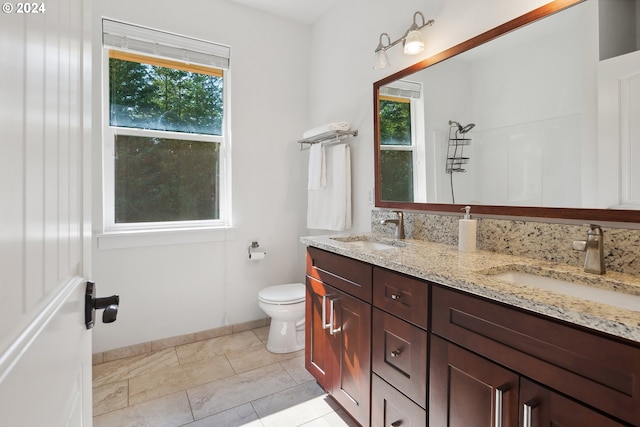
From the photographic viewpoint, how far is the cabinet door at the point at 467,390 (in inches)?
34.9

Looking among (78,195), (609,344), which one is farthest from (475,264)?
(78,195)

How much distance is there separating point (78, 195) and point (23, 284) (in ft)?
1.07

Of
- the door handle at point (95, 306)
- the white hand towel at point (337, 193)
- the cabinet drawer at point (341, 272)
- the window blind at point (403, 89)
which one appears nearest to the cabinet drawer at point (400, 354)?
the cabinet drawer at point (341, 272)

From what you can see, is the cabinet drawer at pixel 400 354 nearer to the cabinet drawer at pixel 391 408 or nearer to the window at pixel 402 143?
the cabinet drawer at pixel 391 408

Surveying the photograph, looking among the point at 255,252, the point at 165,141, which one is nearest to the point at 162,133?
the point at 165,141

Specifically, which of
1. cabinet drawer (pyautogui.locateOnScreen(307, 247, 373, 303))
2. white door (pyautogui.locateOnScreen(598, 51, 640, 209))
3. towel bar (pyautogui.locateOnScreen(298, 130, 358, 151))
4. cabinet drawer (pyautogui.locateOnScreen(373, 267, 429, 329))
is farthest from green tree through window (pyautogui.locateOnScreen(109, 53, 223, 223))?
white door (pyautogui.locateOnScreen(598, 51, 640, 209))

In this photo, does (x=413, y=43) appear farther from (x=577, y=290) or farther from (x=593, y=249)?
(x=577, y=290)

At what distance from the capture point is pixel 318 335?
1.81 m

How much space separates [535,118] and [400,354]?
1.13 m

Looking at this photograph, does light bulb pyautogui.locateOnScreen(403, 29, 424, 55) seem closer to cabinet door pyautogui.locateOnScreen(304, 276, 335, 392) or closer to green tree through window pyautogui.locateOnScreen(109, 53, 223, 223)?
cabinet door pyautogui.locateOnScreen(304, 276, 335, 392)

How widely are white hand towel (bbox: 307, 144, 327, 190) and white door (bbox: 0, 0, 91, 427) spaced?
1.92 metres

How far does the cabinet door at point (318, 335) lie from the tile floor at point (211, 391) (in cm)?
17

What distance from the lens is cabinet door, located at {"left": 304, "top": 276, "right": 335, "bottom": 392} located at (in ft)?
5.65

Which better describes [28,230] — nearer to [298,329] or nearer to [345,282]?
[345,282]
